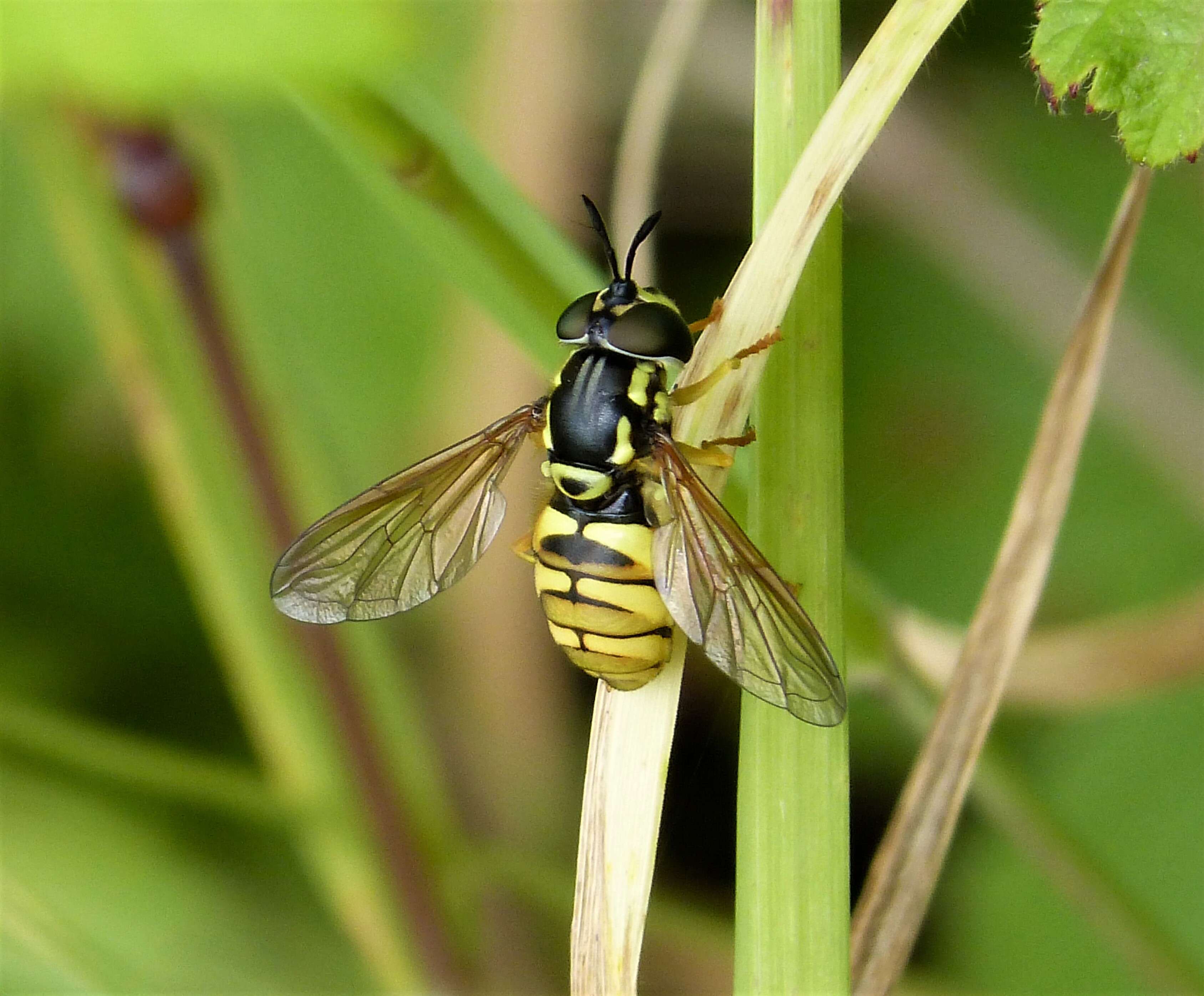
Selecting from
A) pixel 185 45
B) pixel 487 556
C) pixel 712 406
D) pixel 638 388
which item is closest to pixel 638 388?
pixel 638 388

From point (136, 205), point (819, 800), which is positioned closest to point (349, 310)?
point (136, 205)

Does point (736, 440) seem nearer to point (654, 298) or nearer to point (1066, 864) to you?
point (654, 298)

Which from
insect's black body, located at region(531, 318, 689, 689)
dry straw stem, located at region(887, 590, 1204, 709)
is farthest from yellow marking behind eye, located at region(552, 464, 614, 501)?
dry straw stem, located at region(887, 590, 1204, 709)

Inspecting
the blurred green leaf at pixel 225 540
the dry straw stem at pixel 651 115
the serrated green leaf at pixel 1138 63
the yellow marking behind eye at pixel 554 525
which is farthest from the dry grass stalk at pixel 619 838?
the blurred green leaf at pixel 225 540

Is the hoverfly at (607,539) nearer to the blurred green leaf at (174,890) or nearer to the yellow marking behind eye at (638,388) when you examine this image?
the yellow marking behind eye at (638,388)

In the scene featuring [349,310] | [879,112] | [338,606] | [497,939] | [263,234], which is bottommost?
[497,939]

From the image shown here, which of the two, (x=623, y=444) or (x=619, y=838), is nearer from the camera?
(x=619, y=838)

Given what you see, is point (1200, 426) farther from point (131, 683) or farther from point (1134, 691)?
point (131, 683)
